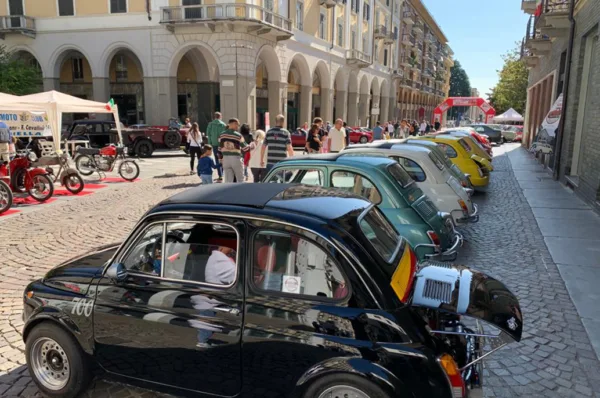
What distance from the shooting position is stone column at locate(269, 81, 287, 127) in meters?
31.9

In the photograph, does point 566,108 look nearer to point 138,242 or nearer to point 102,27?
point 138,242

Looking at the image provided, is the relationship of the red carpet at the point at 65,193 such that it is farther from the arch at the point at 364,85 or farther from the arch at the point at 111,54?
the arch at the point at 364,85

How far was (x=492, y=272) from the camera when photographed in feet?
20.4

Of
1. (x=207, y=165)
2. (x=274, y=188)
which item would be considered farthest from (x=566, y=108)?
(x=274, y=188)

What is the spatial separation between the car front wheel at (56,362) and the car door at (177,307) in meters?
0.21

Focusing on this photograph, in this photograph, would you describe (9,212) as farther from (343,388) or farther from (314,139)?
(343,388)

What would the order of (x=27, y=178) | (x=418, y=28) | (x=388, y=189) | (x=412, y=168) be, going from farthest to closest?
1. (x=418, y=28)
2. (x=27, y=178)
3. (x=412, y=168)
4. (x=388, y=189)

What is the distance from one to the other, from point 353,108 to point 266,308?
45741mm

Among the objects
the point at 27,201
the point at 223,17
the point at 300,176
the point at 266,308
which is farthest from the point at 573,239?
the point at 223,17

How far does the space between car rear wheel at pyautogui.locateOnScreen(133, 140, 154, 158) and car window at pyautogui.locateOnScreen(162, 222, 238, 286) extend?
19493mm

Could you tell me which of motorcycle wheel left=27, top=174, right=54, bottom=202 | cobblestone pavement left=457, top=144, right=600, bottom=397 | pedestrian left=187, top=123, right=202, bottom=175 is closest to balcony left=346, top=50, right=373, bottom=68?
pedestrian left=187, top=123, right=202, bottom=175

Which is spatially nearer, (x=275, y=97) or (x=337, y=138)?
(x=337, y=138)

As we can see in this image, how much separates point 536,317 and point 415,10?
72752 mm

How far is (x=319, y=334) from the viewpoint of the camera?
264cm
